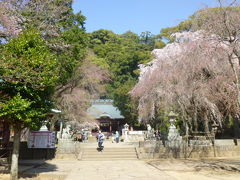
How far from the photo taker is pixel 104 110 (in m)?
43.9

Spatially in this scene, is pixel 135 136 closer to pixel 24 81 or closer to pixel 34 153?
pixel 34 153

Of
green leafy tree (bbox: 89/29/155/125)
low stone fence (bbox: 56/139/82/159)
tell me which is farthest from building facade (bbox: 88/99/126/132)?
low stone fence (bbox: 56/139/82/159)

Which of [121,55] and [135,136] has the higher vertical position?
[121,55]

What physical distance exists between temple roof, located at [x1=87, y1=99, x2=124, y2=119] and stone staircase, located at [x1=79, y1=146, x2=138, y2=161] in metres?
16.1

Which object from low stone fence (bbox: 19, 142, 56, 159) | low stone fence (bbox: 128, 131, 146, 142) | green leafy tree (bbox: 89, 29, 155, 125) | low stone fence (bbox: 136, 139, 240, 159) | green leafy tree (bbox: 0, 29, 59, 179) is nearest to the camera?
green leafy tree (bbox: 0, 29, 59, 179)

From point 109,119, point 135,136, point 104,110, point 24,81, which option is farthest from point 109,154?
point 104,110

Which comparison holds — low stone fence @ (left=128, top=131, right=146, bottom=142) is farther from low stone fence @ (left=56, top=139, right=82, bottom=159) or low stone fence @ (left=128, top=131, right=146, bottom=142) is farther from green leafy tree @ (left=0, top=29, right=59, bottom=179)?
green leafy tree @ (left=0, top=29, right=59, bottom=179)

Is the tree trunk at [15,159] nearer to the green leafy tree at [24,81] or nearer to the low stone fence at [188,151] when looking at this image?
the green leafy tree at [24,81]

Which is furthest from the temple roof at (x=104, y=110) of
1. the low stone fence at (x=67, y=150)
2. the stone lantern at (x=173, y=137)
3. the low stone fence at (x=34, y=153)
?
the stone lantern at (x=173, y=137)

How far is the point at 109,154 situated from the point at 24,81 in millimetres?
10227

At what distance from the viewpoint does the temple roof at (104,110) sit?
37.5m

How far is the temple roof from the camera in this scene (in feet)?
123

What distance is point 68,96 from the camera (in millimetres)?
22062

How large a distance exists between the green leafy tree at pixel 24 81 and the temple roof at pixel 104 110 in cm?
2445
